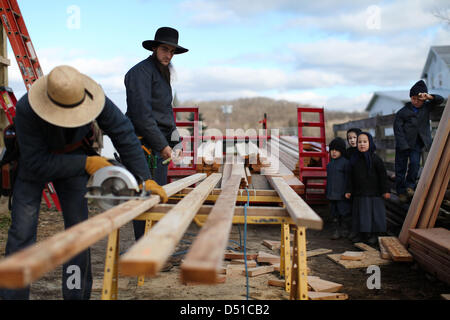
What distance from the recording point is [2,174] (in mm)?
3307

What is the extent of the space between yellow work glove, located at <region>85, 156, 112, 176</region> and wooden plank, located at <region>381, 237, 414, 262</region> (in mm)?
3941

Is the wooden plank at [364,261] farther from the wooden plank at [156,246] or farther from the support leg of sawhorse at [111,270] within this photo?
the support leg of sawhorse at [111,270]

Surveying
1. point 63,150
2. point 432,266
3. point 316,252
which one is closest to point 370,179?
point 316,252

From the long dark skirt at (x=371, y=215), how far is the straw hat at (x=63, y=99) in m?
4.80

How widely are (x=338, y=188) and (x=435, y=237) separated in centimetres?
214

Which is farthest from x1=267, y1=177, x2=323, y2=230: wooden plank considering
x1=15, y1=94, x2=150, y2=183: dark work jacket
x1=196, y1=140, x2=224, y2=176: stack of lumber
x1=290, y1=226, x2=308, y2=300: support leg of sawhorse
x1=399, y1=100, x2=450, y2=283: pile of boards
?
x1=196, y1=140, x2=224, y2=176: stack of lumber

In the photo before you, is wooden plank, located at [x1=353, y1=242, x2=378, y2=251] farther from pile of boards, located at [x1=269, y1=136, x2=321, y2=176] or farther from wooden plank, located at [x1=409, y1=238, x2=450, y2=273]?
pile of boards, located at [x1=269, y1=136, x2=321, y2=176]

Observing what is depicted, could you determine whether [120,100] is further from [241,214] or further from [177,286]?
[241,214]

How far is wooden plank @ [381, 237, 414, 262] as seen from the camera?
17.0ft

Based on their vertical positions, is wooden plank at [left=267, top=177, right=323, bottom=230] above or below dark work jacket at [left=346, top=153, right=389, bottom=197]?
above

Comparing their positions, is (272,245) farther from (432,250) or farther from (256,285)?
(432,250)
